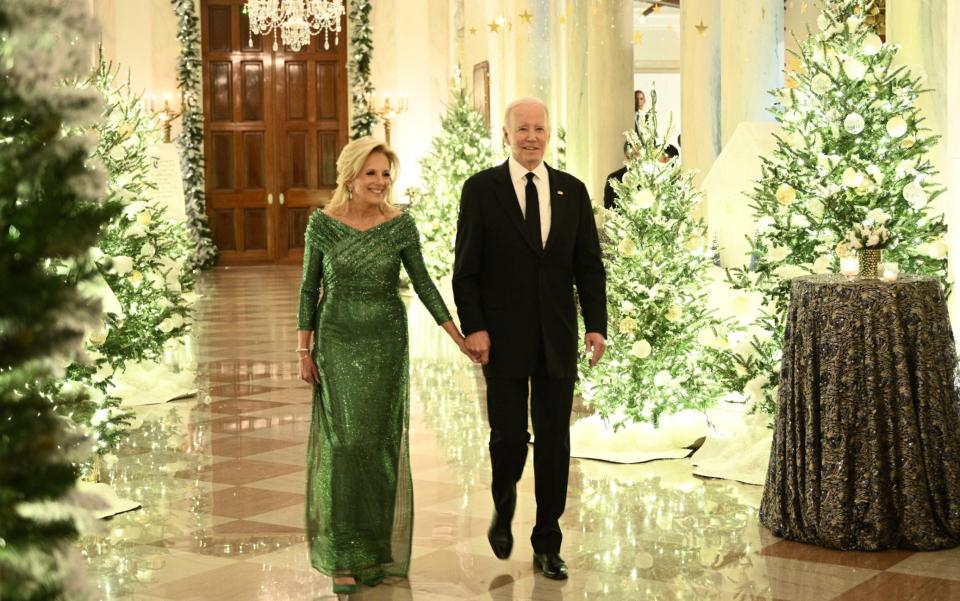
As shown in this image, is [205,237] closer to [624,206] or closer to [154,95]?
[154,95]

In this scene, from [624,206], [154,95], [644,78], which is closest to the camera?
[624,206]

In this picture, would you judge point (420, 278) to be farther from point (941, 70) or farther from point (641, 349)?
point (941, 70)

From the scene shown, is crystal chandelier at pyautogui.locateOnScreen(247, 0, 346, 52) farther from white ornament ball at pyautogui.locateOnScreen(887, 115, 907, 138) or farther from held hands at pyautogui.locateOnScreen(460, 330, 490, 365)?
held hands at pyautogui.locateOnScreen(460, 330, 490, 365)

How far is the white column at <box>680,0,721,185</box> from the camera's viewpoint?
990 cm

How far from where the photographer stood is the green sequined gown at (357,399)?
4.60 metres

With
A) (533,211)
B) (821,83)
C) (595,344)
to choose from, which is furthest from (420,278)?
(821,83)

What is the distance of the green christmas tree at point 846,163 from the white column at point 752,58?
9.13 feet

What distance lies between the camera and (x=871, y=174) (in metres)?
5.55

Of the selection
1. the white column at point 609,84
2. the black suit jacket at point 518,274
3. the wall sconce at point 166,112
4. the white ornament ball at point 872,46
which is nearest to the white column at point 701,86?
the white column at point 609,84

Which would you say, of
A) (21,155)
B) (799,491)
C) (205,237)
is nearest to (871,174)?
(799,491)

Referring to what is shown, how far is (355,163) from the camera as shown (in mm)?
4613

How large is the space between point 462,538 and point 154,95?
18.4m

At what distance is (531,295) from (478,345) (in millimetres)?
267

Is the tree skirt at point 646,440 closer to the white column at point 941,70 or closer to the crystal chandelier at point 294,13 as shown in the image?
the white column at point 941,70
